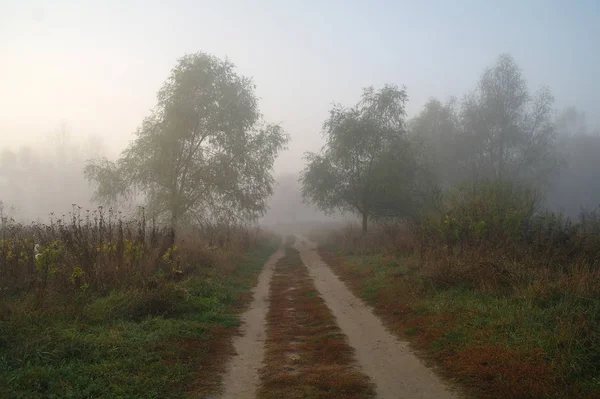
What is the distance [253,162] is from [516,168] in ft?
87.1

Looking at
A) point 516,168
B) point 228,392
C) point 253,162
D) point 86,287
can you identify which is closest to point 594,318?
point 228,392

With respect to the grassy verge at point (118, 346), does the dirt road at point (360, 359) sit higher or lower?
lower

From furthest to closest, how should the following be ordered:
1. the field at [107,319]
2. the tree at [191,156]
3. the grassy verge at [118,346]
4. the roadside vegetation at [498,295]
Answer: the tree at [191,156]
the roadside vegetation at [498,295]
the field at [107,319]
the grassy verge at [118,346]

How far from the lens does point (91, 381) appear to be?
526cm

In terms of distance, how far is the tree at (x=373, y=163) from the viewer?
28.3m

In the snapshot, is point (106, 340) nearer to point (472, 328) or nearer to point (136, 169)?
point (472, 328)

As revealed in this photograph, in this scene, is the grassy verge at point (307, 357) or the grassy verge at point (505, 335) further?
the grassy verge at point (307, 357)

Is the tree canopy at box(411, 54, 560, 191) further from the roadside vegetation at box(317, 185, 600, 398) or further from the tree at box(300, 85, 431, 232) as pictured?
the roadside vegetation at box(317, 185, 600, 398)

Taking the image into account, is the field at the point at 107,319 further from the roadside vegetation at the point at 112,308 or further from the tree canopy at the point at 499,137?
the tree canopy at the point at 499,137

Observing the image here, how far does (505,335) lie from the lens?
22.3 feet

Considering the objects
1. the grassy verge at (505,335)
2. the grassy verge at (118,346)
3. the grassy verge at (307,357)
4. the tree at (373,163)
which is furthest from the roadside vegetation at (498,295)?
the tree at (373,163)

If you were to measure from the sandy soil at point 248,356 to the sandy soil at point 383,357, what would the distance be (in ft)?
5.45

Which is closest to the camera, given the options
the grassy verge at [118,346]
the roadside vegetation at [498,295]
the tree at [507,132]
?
the grassy verge at [118,346]

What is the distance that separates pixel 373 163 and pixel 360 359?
23.1 m
